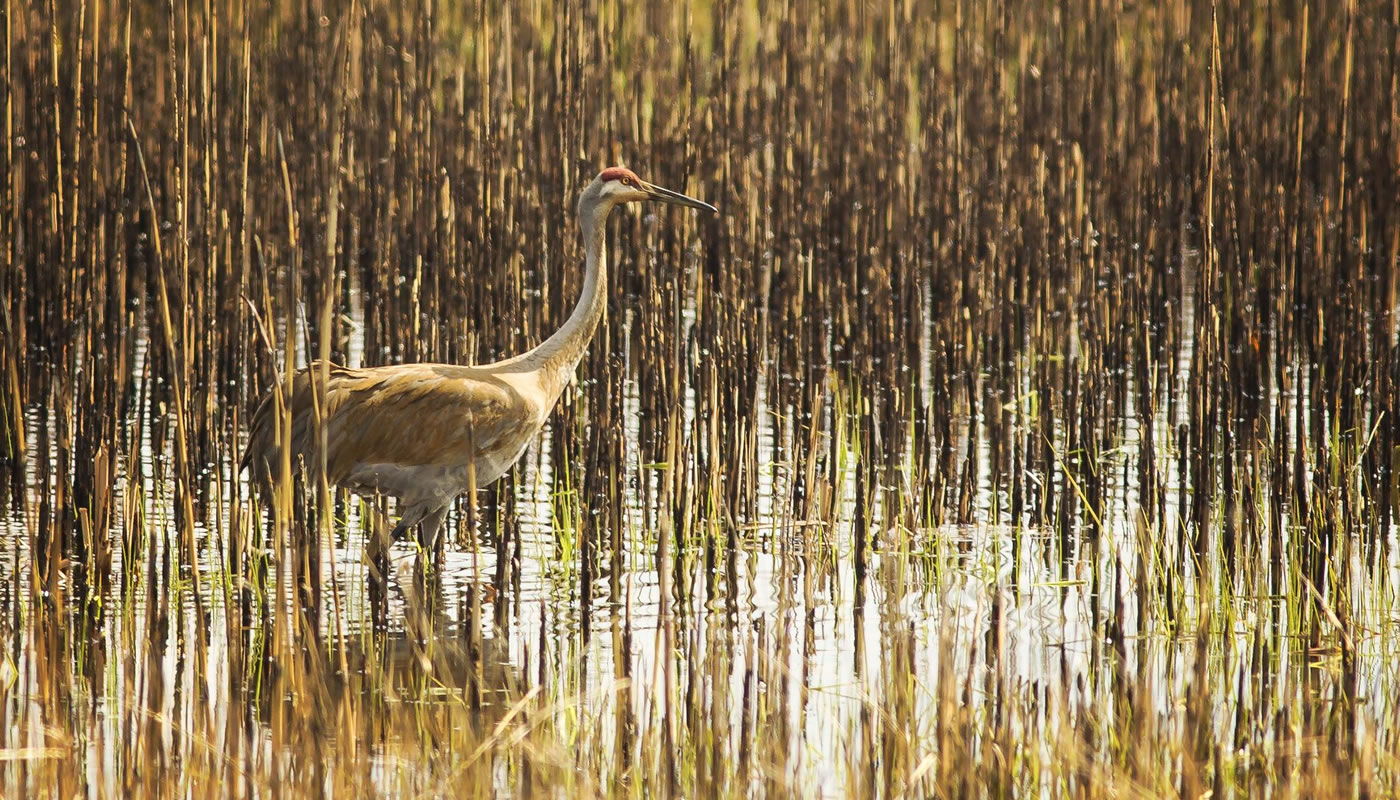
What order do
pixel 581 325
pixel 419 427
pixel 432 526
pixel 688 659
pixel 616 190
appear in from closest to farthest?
pixel 688 659, pixel 419 427, pixel 432 526, pixel 581 325, pixel 616 190

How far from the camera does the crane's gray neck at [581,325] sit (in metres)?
4.38

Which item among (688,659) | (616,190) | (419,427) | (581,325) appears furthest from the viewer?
(616,190)

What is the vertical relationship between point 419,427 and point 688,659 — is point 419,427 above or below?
above

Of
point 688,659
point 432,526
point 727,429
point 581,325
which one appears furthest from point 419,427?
point 688,659

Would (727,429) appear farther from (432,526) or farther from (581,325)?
(432,526)

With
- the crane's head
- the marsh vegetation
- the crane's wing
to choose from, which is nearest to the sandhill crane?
the crane's wing

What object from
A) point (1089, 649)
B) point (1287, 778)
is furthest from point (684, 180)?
point (1287, 778)

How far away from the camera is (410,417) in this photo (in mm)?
4152

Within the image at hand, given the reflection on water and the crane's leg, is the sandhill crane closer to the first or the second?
the crane's leg

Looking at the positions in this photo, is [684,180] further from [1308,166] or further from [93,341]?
[1308,166]

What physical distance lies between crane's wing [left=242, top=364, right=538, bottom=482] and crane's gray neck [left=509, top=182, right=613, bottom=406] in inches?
6.3

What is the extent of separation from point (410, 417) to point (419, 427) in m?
0.04

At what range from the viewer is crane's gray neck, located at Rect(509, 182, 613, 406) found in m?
4.38

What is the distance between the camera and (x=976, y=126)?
6.46 meters
